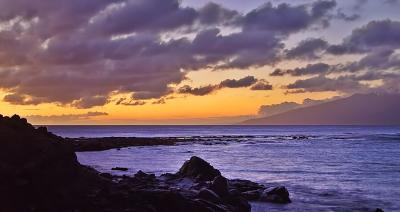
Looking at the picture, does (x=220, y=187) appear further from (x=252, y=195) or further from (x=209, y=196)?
(x=252, y=195)

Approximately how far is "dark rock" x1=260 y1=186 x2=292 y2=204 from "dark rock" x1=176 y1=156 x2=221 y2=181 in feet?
22.0

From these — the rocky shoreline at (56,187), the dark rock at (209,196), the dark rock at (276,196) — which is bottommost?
the dark rock at (276,196)

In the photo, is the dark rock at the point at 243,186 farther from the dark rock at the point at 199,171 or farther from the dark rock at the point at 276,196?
the dark rock at the point at 276,196

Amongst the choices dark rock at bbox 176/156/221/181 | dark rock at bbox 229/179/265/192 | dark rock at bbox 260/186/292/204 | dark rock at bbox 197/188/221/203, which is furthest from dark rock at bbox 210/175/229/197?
dark rock at bbox 176/156/221/181

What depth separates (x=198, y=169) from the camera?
4456cm

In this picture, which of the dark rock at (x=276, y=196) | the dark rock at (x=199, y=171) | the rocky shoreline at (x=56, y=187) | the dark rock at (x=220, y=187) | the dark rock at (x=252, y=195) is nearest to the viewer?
the rocky shoreline at (x=56, y=187)

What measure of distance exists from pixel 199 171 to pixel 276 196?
8900mm

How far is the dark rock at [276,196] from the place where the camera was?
3706cm

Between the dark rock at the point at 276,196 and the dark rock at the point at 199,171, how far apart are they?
669 centimetres

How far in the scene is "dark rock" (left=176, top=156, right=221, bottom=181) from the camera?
43688 millimetres

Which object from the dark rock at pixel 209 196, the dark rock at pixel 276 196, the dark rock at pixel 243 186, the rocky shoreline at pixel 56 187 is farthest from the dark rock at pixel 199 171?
the dark rock at pixel 209 196

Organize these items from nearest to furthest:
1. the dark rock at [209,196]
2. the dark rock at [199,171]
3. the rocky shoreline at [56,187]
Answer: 1. the rocky shoreline at [56,187]
2. the dark rock at [209,196]
3. the dark rock at [199,171]

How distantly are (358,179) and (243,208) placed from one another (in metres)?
25.3

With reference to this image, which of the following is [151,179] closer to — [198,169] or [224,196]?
[198,169]
